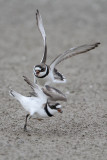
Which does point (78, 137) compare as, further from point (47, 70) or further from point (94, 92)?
point (94, 92)

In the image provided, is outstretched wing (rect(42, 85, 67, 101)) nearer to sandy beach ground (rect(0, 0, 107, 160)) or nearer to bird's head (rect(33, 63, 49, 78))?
sandy beach ground (rect(0, 0, 107, 160))

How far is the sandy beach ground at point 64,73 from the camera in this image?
5.11m

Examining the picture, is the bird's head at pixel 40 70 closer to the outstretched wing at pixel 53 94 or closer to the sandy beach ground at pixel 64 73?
the sandy beach ground at pixel 64 73

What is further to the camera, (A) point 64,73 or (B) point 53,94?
(A) point 64,73

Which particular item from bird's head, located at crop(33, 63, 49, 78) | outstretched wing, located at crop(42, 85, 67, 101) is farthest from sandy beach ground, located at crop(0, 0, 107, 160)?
bird's head, located at crop(33, 63, 49, 78)

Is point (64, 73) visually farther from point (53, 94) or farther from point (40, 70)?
point (53, 94)

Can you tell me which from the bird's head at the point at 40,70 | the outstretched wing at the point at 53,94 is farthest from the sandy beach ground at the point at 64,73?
the bird's head at the point at 40,70

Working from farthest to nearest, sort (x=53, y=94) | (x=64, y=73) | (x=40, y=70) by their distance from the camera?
(x=64, y=73)
(x=40, y=70)
(x=53, y=94)

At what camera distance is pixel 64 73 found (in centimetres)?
927

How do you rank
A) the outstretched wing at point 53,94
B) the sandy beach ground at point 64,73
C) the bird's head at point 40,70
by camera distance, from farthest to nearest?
1. the bird's head at point 40,70
2. the outstretched wing at point 53,94
3. the sandy beach ground at point 64,73

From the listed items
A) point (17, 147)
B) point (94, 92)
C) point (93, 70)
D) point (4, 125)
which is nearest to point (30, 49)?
point (93, 70)

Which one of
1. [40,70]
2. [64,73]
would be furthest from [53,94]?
[64,73]

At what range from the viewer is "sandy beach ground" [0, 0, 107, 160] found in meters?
5.11

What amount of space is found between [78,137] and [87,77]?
3637 millimetres
